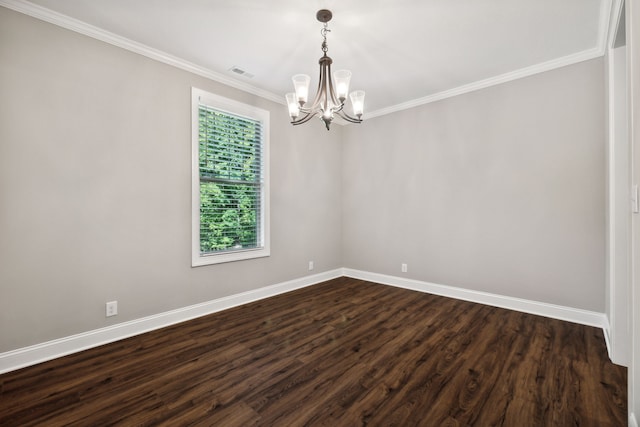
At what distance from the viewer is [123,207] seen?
265cm

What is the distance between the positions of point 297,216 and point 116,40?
281 cm

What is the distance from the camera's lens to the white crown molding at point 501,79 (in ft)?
9.53

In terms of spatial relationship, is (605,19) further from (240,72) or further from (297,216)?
(297,216)

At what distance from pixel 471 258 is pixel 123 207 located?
158 inches

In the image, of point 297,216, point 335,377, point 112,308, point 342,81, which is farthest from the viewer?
point 297,216

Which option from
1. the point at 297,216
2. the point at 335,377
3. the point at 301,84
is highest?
the point at 301,84

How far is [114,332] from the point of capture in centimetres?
258

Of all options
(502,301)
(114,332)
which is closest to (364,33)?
(502,301)

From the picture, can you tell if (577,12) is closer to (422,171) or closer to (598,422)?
(422,171)

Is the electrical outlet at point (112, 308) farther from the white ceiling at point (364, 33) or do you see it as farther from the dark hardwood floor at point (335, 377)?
the white ceiling at point (364, 33)

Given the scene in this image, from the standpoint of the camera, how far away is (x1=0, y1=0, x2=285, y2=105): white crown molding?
7.20 ft

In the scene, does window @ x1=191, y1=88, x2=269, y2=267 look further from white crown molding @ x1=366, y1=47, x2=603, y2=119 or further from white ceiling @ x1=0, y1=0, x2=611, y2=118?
white crown molding @ x1=366, y1=47, x2=603, y2=119

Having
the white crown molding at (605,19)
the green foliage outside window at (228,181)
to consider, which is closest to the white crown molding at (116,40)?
the green foliage outside window at (228,181)

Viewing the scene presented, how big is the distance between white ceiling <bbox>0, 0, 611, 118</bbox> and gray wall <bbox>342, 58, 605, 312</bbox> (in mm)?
447
